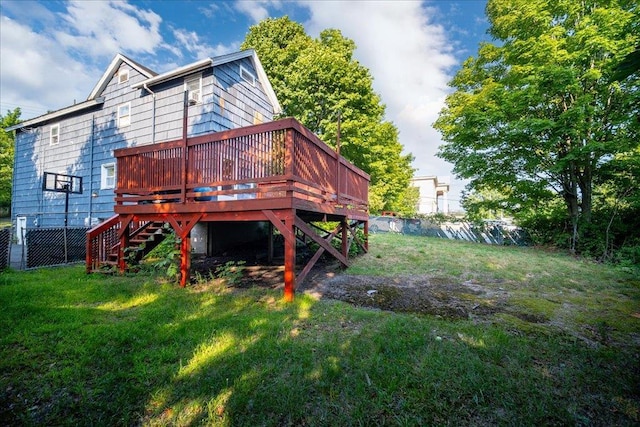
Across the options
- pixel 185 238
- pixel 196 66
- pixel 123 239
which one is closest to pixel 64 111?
pixel 196 66

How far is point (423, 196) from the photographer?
34906mm

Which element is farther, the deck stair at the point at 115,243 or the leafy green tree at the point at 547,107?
the leafy green tree at the point at 547,107

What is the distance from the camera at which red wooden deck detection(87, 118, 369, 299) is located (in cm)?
459

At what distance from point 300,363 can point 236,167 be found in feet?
11.7

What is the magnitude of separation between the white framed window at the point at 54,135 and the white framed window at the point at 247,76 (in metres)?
9.37

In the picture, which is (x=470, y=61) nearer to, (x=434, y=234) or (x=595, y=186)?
(x=595, y=186)

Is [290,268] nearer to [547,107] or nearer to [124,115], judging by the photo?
[124,115]

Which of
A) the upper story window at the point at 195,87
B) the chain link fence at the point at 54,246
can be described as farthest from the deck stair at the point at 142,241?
the upper story window at the point at 195,87

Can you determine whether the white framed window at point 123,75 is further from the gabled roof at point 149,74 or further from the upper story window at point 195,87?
the upper story window at point 195,87

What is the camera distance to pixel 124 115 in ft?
35.1

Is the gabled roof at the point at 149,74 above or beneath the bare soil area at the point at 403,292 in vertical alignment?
above

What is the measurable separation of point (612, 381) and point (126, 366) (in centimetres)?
427

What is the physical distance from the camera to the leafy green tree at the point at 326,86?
51.4 feet

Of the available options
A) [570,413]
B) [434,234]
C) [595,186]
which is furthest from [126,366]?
[434,234]
